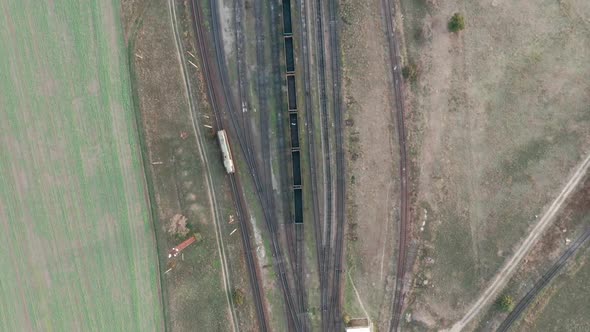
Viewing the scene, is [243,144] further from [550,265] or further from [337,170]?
[550,265]

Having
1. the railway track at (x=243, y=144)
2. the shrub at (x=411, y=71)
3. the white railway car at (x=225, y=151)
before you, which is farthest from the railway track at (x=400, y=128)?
the white railway car at (x=225, y=151)

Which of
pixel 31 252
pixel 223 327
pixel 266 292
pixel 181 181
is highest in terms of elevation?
pixel 181 181

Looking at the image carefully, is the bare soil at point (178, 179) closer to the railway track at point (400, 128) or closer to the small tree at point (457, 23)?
the railway track at point (400, 128)

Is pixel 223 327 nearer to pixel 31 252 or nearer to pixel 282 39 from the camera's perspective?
pixel 31 252

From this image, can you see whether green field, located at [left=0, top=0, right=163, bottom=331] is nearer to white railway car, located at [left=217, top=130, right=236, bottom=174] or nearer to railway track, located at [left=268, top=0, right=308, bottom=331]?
white railway car, located at [left=217, top=130, right=236, bottom=174]

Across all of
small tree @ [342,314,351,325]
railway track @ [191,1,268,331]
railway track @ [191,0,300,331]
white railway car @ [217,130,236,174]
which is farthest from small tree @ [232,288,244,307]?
white railway car @ [217,130,236,174]

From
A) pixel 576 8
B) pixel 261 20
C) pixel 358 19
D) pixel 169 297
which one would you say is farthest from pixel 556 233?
pixel 169 297
